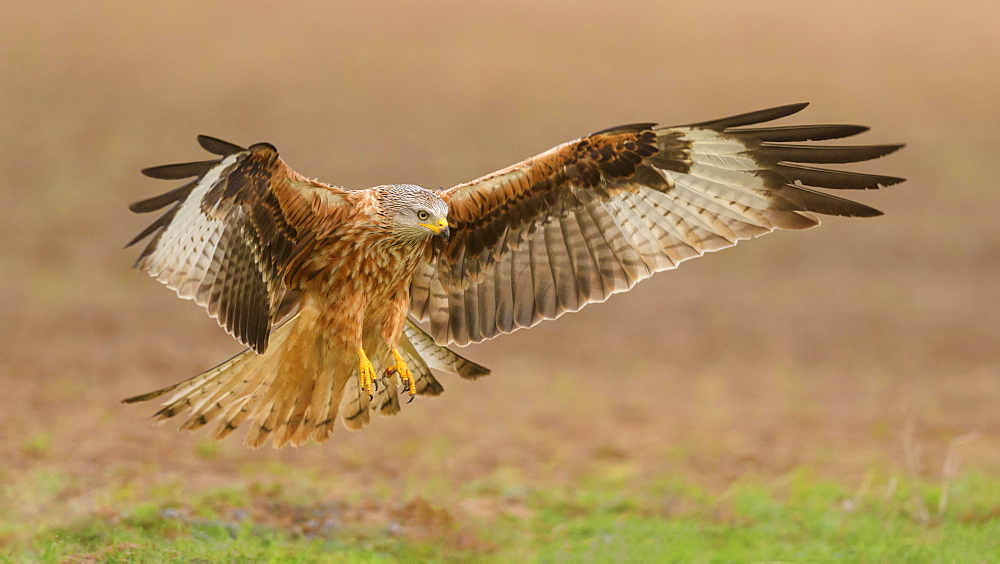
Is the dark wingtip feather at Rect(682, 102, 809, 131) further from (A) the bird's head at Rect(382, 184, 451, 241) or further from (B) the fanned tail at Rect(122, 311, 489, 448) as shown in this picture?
(B) the fanned tail at Rect(122, 311, 489, 448)

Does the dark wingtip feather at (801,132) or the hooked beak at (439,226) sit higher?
the dark wingtip feather at (801,132)

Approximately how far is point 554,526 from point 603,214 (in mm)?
2880

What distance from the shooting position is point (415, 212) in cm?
642

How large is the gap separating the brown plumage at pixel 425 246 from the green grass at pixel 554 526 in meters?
0.92

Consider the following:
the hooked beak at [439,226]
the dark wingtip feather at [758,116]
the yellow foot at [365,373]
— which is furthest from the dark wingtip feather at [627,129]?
the yellow foot at [365,373]

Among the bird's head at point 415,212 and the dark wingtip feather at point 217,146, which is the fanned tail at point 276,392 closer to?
the bird's head at point 415,212

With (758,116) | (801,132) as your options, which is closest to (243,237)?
(758,116)

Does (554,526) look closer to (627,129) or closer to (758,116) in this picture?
Answer: (627,129)

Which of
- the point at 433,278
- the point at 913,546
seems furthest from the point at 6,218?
the point at 913,546

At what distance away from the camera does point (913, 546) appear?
761cm

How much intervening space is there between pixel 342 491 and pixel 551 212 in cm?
333

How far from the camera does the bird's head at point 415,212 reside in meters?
6.39

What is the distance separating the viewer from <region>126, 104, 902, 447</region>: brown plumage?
20.7 feet

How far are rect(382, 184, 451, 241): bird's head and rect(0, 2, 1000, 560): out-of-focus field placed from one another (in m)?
2.41
